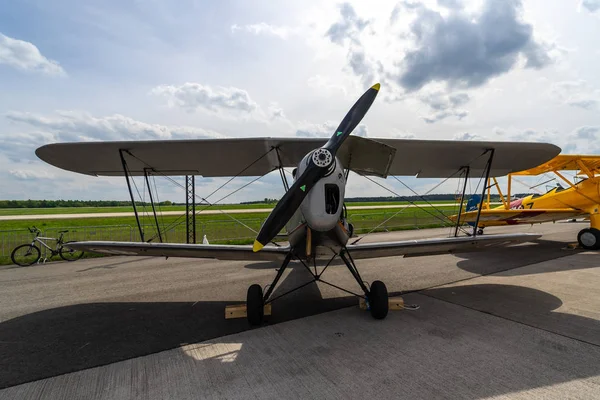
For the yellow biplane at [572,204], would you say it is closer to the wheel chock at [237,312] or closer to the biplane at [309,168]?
the biplane at [309,168]

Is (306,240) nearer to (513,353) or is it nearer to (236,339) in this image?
(236,339)

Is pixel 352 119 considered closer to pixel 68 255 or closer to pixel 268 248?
pixel 268 248

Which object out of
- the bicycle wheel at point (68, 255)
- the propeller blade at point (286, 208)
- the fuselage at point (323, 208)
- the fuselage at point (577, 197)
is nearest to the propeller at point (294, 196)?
the propeller blade at point (286, 208)

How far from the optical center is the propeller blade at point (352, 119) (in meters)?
3.59

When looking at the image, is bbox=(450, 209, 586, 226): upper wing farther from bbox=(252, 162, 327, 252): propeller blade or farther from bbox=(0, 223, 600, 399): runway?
bbox=(252, 162, 327, 252): propeller blade

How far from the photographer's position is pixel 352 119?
3.78 metres

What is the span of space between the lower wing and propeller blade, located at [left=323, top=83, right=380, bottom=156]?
167 cm

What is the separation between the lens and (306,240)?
148 inches

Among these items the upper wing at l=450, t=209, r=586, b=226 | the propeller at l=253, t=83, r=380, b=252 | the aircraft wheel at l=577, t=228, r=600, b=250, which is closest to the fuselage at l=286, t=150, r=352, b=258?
the propeller at l=253, t=83, r=380, b=252

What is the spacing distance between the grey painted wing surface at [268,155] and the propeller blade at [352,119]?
44 cm

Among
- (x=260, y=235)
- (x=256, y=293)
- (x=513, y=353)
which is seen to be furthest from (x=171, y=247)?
(x=513, y=353)

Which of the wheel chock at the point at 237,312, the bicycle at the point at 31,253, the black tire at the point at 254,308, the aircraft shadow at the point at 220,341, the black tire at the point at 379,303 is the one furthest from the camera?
the bicycle at the point at 31,253

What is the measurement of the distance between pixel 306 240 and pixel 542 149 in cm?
484

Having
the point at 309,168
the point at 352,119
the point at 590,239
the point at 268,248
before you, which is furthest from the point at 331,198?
the point at 590,239
